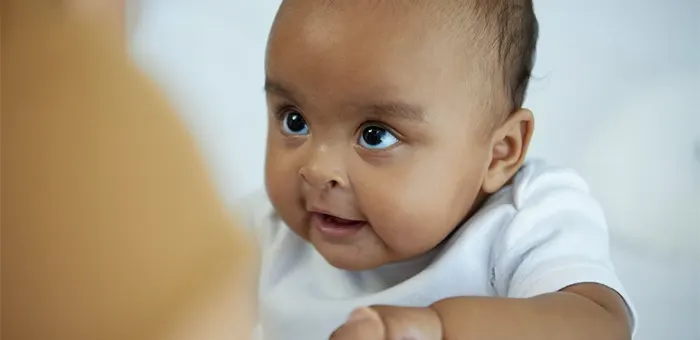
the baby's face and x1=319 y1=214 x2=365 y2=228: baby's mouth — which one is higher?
the baby's face

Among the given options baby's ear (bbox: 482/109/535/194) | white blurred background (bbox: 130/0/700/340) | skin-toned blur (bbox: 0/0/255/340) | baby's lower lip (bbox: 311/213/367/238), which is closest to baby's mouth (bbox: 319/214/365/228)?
baby's lower lip (bbox: 311/213/367/238)

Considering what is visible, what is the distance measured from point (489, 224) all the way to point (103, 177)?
551mm

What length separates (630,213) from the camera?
102 cm

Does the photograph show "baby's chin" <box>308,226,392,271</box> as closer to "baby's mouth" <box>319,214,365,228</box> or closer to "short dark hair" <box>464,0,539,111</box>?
"baby's mouth" <box>319,214,365,228</box>

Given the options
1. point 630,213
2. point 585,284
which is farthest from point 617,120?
point 585,284

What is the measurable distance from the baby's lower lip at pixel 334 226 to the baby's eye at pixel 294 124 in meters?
0.07

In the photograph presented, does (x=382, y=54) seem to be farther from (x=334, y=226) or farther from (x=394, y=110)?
(x=334, y=226)

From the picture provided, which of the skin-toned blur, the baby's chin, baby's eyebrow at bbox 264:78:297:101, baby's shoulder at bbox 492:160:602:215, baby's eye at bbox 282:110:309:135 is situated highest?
baby's eyebrow at bbox 264:78:297:101

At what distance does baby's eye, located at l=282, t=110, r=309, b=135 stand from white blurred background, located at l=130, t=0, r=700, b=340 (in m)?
0.41

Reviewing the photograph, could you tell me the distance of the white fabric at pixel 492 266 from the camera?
659mm

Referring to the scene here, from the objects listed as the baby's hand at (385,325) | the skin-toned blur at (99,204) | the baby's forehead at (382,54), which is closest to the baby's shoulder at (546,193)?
the baby's forehead at (382,54)

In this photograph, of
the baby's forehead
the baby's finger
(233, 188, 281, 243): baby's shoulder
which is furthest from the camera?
(233, 188, 281, 243): baby's shoulder

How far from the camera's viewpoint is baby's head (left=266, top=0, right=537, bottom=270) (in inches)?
25.1

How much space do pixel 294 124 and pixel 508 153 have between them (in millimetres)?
174
